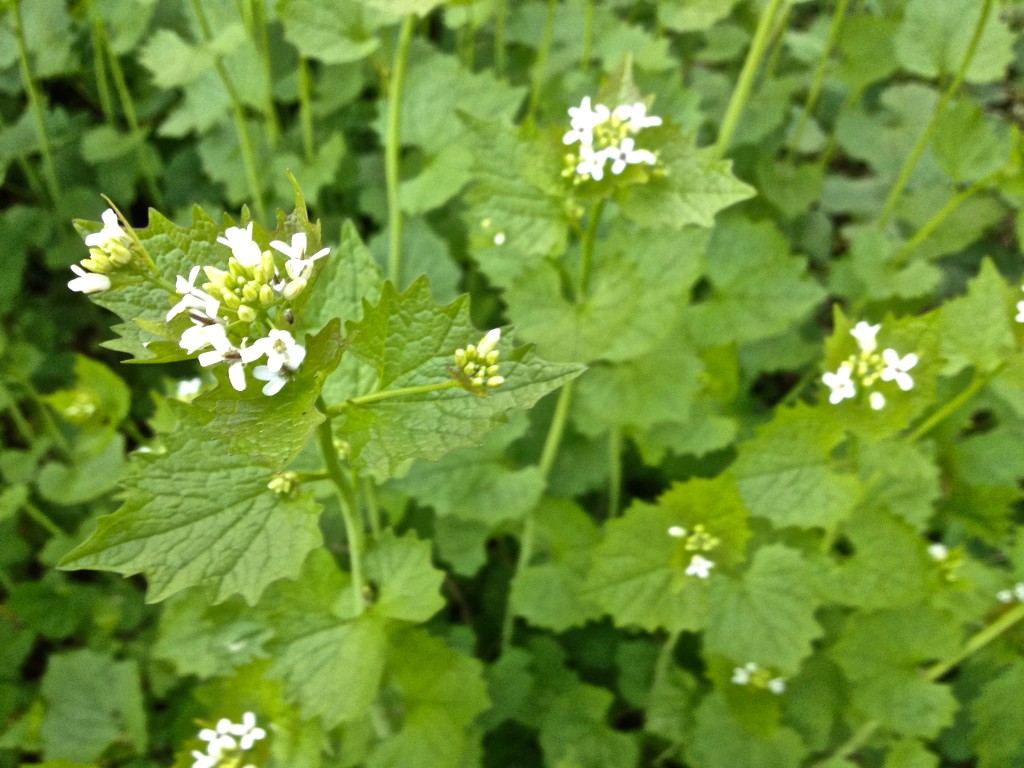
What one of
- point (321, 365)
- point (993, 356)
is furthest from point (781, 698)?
point (321, 365)

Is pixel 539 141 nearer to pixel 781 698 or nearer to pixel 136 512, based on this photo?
pixel 136 512

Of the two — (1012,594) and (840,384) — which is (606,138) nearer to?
(840,384)

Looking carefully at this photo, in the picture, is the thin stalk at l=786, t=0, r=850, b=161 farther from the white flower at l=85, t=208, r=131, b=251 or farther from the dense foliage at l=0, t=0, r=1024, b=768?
the white flower at l=85, t=208, r=131, b=251

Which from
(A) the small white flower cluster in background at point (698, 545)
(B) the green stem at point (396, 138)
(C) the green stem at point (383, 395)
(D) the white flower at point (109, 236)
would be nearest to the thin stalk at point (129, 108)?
(B) the green stem at point (396, 138)

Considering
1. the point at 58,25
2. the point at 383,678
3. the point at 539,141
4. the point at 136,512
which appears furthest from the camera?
the point at 58,25

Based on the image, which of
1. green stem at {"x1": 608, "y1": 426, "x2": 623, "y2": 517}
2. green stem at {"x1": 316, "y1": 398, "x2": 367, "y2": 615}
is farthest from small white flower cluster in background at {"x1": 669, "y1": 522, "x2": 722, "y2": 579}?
green stem at {"x1": 316, "y1": 398, "x2": 367, "y2": 615}

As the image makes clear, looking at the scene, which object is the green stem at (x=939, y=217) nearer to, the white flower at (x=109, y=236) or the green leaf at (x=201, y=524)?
the green leaf at (x=201, y=524)
